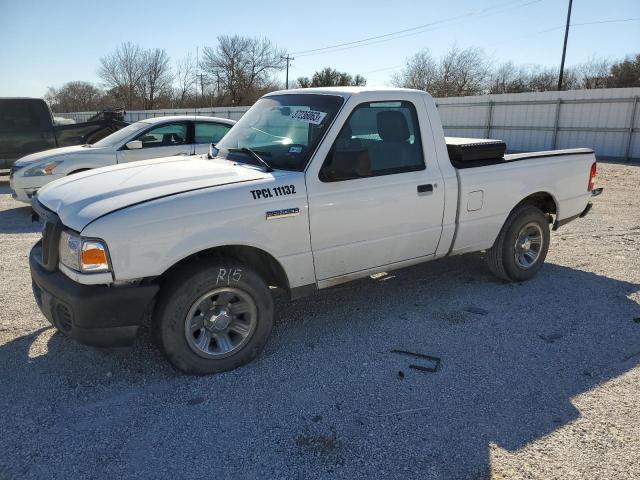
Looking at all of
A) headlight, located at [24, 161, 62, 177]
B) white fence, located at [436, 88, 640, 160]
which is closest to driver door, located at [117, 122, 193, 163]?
headlight, located at [24, 161, 62, 177]

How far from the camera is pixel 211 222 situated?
3.32 metres

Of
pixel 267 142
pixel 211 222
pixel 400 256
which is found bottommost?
pixel 400 256

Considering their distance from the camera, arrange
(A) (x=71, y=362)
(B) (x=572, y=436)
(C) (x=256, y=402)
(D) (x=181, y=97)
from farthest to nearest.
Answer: (D) (x=181, y=97)
(A) (x=71, y=362)
(C) (x=256, y=402)
(B) (x=572, y=436)

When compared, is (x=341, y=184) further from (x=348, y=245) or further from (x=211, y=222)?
(x=211, y=222)

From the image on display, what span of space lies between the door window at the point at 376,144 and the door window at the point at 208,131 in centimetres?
571

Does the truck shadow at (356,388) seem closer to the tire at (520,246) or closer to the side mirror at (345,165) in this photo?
the tire at (520,246)

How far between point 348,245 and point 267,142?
1.09m

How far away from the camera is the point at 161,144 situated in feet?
29.9

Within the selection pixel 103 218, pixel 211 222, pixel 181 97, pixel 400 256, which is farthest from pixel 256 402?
pixel 181 97

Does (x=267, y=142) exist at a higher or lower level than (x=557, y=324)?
higher

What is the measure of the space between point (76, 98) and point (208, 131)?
7877cm

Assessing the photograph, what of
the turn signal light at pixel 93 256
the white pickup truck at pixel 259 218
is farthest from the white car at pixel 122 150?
the turn signal light at pixel 93 256

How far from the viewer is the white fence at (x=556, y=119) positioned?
62.2 ft

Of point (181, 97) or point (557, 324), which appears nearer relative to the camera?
point (557, 324)
